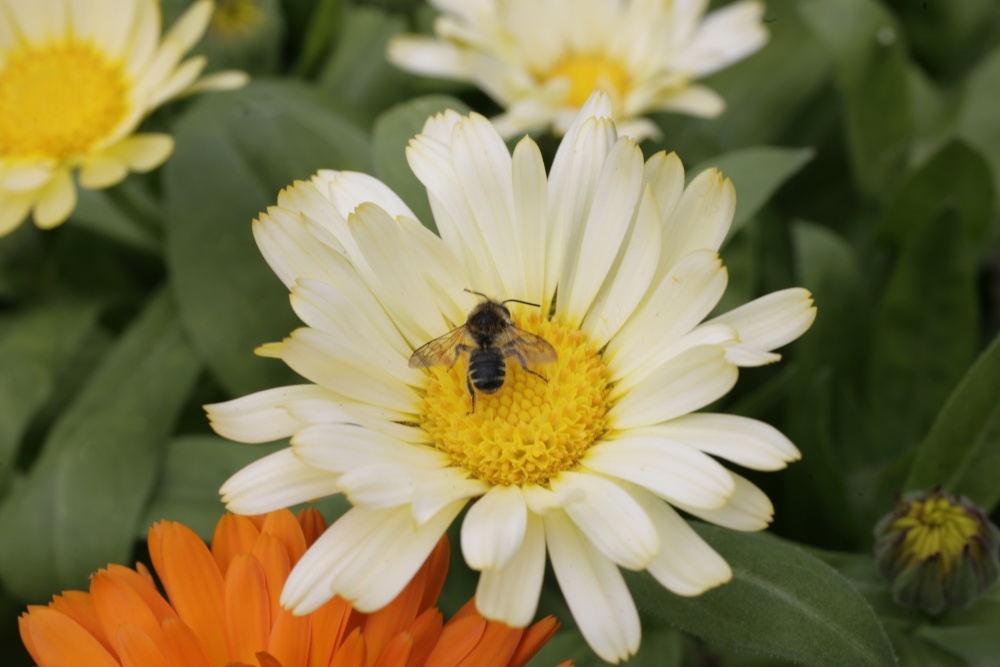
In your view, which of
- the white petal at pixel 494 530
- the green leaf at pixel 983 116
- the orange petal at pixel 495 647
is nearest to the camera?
the white petal at pixel 494 530

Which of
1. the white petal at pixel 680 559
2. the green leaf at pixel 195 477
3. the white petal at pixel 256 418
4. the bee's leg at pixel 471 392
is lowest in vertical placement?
the green leaf at pixel 195 477

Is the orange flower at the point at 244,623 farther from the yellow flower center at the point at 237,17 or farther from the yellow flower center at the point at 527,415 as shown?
the yellow flower center at the point at 237,17

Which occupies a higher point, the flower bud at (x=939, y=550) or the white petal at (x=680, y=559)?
the white petal at (x=680, y=559)

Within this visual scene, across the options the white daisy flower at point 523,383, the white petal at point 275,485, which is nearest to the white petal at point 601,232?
the white daisy flower at point 523,383

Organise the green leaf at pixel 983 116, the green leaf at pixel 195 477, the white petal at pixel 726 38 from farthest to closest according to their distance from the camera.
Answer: the green leaf at pixel 983 116 < the white petal at pixel 726 38 < the green leaf at pixel 195 477

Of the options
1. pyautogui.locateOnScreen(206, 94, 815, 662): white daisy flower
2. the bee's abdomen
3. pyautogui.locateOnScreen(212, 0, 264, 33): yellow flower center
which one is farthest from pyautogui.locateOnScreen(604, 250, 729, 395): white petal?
pyautogui.locateOnScreen(212, 0, 264, 33): yellow flower center

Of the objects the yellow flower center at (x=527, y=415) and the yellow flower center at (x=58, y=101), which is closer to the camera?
the yellow flower center at (x=527, y=415)
